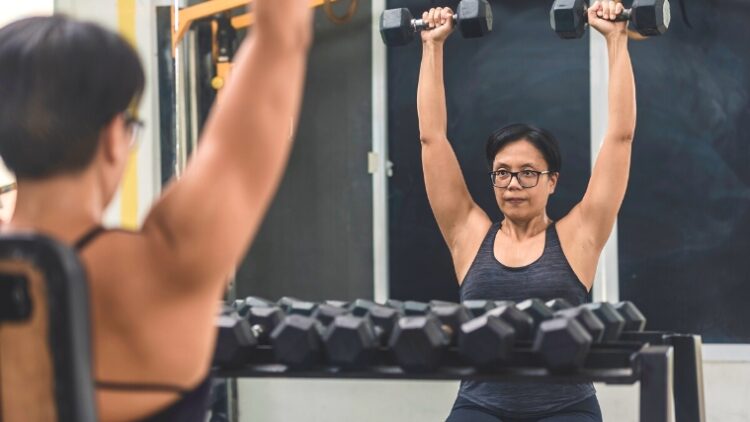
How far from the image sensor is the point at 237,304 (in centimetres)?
232

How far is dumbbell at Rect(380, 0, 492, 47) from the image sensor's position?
2.65 metres

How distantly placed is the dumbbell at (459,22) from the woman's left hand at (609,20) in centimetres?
30

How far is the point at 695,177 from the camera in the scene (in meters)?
3.67

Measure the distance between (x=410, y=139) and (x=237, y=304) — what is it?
1718mm

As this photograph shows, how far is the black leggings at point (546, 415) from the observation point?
2.27 meters

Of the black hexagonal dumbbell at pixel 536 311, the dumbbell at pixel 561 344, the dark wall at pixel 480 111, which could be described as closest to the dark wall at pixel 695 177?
the dark wall at pixel 480 111

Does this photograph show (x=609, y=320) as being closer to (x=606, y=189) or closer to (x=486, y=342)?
(x=486, y=342)

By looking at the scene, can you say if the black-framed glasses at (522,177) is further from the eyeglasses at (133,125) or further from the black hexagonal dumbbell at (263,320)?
the eyeglasses at (133,125)

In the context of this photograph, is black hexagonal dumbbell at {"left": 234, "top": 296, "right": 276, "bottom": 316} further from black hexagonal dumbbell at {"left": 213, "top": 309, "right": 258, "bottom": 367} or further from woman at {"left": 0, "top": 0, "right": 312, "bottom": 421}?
woman at {"left": 0, "top": 0, "right": 312, "bottom": 421}

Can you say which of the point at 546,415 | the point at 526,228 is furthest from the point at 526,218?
the point at 546,415

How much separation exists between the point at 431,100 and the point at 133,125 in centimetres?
172

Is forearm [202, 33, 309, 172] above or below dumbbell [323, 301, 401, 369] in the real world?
above

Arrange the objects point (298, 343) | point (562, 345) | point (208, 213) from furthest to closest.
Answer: point (298, 343) → point (562, 345) → point (208, 213)

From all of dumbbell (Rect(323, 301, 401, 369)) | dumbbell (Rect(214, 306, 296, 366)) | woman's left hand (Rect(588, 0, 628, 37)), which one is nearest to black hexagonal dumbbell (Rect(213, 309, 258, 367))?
dumbbell (Rect(214, 306, 296, 366))
